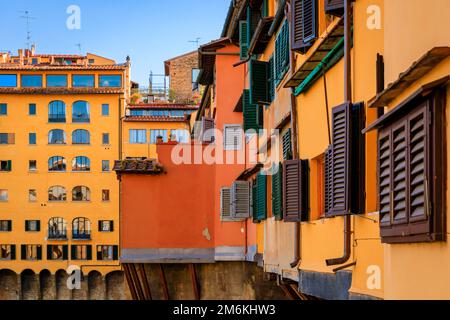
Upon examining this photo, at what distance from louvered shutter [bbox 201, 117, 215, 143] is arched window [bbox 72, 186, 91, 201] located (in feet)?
153

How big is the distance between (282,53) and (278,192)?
90.2 inches

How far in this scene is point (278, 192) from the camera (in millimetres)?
16078

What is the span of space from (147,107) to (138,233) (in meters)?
54.5

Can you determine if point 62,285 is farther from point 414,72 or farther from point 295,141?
point 414,72

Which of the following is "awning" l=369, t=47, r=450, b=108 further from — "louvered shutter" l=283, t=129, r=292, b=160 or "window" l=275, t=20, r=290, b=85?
"window" l=275, t=20, r=290, b=85

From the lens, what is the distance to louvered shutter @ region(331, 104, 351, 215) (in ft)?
30.9

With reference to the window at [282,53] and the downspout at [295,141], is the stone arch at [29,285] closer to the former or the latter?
the window at [282,53]

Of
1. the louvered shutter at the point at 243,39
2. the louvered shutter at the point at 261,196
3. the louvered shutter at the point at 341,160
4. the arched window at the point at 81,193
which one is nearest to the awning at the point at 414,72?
the louvered shutter at the point at 341,160

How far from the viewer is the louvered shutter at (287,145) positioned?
48.0ft

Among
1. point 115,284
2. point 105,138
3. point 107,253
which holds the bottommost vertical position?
point 115,284

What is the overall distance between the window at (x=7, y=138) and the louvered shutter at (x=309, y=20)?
228ft

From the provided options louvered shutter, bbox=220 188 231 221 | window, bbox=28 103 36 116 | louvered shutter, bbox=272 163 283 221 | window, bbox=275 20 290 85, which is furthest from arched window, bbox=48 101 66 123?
window, bbox=275 20 290 85

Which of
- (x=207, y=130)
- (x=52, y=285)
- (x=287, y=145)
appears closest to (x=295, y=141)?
(x=287, y=145)
